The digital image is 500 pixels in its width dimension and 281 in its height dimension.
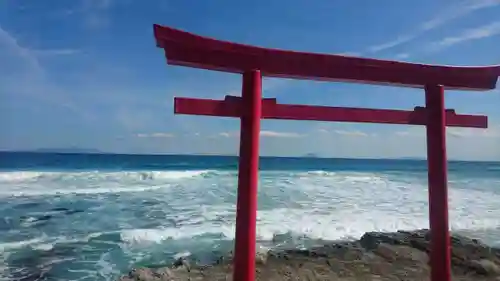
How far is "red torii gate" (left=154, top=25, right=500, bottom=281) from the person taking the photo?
2826 mm

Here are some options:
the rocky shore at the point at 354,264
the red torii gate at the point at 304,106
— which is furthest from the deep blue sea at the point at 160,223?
the red torii gate at the point at 304,106

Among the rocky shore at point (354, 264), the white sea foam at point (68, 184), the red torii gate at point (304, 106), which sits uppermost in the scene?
the red torii gate at point (304, 106)

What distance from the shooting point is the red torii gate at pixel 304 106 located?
283cm

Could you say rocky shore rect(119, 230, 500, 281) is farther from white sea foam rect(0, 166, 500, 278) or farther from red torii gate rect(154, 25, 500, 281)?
red torii gate rect(154, 25, 500, 281)

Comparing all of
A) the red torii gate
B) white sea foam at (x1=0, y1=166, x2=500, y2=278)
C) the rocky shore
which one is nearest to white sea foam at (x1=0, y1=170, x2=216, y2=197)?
white sea foam at (x1=0, y1=166, x2=500, y2=278)

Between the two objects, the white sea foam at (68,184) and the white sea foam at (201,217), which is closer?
the white sea foam at (201,217)

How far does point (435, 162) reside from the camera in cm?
342

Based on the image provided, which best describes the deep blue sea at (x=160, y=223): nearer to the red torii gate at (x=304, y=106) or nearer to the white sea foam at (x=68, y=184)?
the white sea foam at (x=68, y=184)

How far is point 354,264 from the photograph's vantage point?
5.98 meters

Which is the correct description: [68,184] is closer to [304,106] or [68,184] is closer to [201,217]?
[201,217]

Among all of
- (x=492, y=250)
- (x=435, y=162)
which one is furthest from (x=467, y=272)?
(x=435, y=162)

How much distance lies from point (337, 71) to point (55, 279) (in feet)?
15.5

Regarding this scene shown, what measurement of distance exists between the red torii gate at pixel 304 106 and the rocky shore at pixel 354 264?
2.43 meters

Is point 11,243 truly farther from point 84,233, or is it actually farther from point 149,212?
point 149,212
